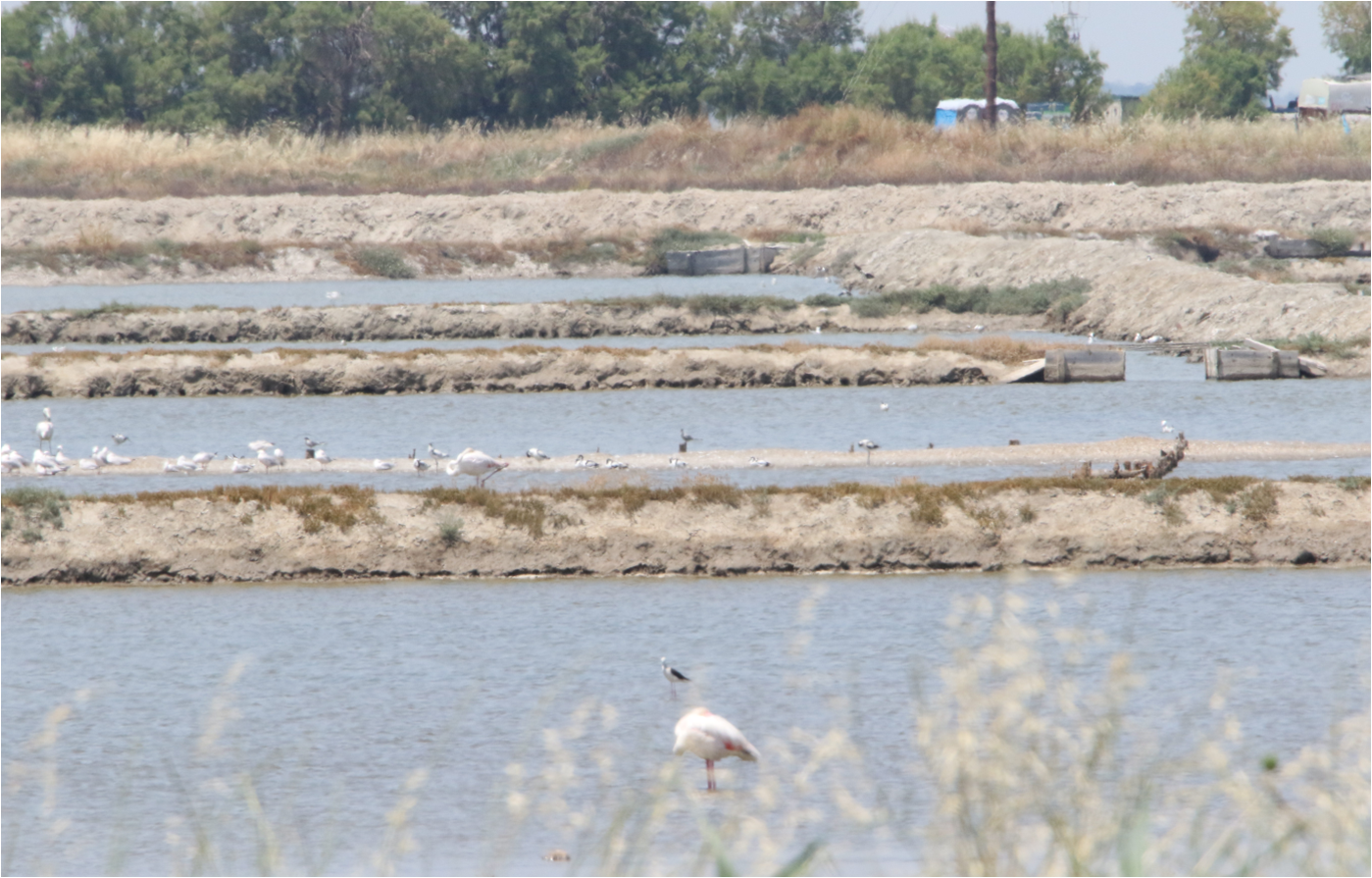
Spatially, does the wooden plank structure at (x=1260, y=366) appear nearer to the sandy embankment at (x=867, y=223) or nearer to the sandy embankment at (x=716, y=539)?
the sandy embankment at (x=867, y=223)

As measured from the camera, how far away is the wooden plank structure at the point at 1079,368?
35.6 metres

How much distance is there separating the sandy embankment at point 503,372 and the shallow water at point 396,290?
1610 centimetres

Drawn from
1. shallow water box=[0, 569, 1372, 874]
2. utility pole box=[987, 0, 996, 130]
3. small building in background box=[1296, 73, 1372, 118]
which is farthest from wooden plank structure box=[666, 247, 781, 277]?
shallow water box=[0, 569, 1372, 874]

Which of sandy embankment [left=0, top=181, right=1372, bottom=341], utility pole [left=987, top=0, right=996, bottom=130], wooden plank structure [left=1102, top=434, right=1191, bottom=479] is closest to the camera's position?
wooden plank structure [left=1102, top=434, right=1191, bottom=479]

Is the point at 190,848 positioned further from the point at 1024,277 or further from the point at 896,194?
the point at 896,194

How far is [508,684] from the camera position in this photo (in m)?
15.1

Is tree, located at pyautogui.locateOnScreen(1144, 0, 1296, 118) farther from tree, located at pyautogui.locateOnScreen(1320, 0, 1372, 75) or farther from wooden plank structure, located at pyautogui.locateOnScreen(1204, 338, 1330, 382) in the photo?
wooden plank structure, located at pyautogui.locateOnScreen(1204, 338, 1330, 382)

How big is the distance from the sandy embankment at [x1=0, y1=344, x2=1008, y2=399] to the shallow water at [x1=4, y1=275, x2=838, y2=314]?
1610cm

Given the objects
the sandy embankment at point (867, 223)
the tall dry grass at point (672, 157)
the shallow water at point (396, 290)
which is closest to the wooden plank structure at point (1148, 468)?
the sandy embankment at point (867, 223)

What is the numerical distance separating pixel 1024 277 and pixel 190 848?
45.0 m

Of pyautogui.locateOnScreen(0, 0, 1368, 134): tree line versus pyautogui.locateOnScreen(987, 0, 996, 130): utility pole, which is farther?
pyautogui.locateOnScreen(0, 0, 1368, 134): tree line

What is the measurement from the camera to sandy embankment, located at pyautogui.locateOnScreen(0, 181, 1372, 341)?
5212cm

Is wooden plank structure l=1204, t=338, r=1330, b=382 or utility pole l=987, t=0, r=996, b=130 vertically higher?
utility pole l=987, t=0, r=996, b=130

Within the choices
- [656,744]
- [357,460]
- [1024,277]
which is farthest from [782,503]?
[1024,277]
